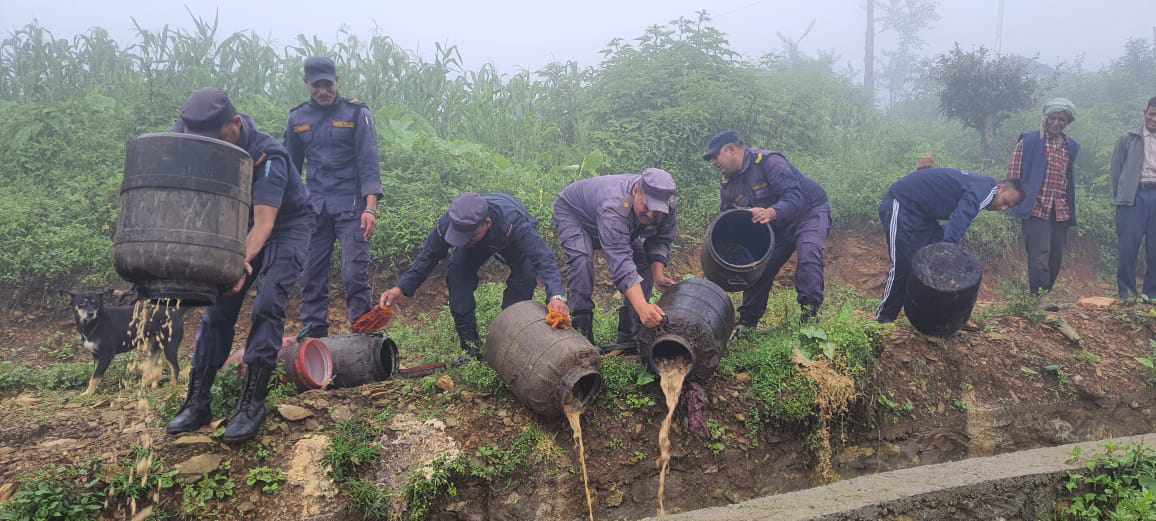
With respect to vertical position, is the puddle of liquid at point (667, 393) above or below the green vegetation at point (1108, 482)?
above

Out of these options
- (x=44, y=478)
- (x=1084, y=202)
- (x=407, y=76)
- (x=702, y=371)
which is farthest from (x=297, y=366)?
(x=1084, y=202)

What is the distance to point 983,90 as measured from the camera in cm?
1164

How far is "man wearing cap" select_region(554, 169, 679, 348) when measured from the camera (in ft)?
13.2

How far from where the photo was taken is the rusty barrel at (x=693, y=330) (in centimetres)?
397

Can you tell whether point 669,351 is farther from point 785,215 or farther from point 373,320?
point 373,320

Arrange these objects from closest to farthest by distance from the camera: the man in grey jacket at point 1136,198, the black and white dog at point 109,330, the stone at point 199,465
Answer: the stone at point 199,465 < the black and white dog at point 109,330 < the man in grey jacket at point 1136,198

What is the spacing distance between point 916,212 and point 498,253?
3248 millimetres

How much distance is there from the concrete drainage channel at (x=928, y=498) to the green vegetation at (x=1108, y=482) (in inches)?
3.1

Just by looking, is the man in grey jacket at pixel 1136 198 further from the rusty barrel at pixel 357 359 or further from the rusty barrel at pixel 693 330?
the rusty barrel at pixel 357 359

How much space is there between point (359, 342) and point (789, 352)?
2.80 m

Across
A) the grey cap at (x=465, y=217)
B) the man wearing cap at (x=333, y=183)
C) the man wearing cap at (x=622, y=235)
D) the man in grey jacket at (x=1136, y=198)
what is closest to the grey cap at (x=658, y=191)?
the man wearing cap at (x=622, y=235)

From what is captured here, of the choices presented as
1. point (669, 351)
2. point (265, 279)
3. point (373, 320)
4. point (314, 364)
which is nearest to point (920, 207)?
point (669, 351)

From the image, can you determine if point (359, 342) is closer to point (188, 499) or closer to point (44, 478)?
point (188, 499)

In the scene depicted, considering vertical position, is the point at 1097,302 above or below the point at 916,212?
below
